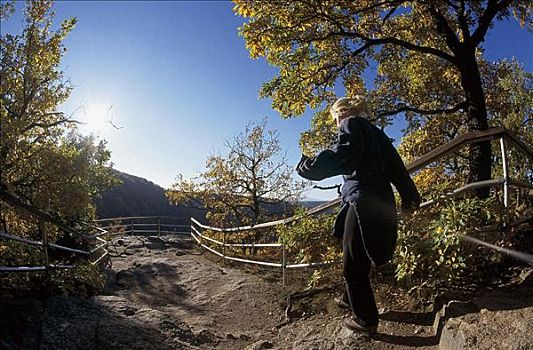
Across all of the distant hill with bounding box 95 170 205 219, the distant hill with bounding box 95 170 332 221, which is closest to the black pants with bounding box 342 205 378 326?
the distant hill with bounding box 95 170 332 221

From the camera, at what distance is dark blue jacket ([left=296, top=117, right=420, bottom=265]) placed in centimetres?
237

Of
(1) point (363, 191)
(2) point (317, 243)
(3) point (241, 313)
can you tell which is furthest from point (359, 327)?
(3) point (241, 313)

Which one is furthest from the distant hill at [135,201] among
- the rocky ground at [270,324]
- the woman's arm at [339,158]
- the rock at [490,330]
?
the rock at [490,330]

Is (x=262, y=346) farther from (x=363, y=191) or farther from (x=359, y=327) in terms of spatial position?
(x=363, y=191)

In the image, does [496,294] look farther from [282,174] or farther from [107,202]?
[107,202]

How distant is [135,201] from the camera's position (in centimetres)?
5100

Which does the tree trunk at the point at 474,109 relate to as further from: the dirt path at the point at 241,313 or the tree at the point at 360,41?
the dirt path at the point at 241,313

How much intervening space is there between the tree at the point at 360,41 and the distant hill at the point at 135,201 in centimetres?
4279

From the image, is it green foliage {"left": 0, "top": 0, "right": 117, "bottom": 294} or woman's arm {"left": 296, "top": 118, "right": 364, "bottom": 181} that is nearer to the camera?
woman's arm {"left": 296, "top": 118, "right": 364, "bottom": 181}

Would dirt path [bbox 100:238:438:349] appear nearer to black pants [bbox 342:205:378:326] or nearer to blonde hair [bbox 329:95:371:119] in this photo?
black pants [bbox 342:205:378:326]

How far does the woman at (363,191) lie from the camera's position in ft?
7.79

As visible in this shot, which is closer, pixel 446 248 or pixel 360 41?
pixel 446 248

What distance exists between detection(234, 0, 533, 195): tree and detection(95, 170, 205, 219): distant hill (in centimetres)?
4279

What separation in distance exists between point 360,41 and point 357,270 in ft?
20.1
